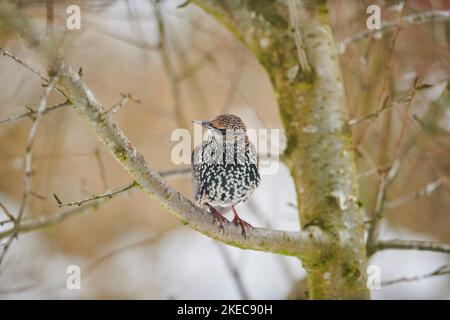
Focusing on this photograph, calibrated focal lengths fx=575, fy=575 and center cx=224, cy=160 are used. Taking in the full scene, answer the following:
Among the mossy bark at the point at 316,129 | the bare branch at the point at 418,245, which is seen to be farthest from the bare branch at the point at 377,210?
the mossy bark at the point at 316,129

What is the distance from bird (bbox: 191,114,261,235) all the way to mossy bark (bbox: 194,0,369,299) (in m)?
0.45

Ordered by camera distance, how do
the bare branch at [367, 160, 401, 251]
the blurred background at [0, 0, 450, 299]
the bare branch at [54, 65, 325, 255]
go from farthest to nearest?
the blurred background at [0, 0, 450, 299] < the bare branch at [367, 160, 401, 251] < the bare branch at [54, 65, 325, 255]

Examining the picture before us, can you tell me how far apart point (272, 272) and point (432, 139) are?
12.3ft

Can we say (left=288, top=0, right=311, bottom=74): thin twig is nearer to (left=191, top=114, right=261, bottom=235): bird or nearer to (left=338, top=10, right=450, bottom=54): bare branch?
(left=338, top=10, right=450, bottom=54): bare branch

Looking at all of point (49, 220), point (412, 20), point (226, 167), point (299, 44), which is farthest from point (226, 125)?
point (412, 20)

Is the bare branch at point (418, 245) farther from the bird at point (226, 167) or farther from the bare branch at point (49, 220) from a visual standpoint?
the bare branch at point (49, 220)

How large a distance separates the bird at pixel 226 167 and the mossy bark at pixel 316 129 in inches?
17.9

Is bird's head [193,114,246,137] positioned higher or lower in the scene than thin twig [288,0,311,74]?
lower

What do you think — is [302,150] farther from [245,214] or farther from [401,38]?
[245,214]

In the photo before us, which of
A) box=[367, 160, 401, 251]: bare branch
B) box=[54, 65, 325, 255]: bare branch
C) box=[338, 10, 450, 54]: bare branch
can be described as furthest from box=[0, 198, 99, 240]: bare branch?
box=[338, 10, 450, 54]: bare branch

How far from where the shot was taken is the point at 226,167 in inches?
118

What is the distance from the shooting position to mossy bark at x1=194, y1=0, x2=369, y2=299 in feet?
10.6

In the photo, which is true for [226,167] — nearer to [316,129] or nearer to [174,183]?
[316,129]

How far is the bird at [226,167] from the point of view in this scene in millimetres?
2930
